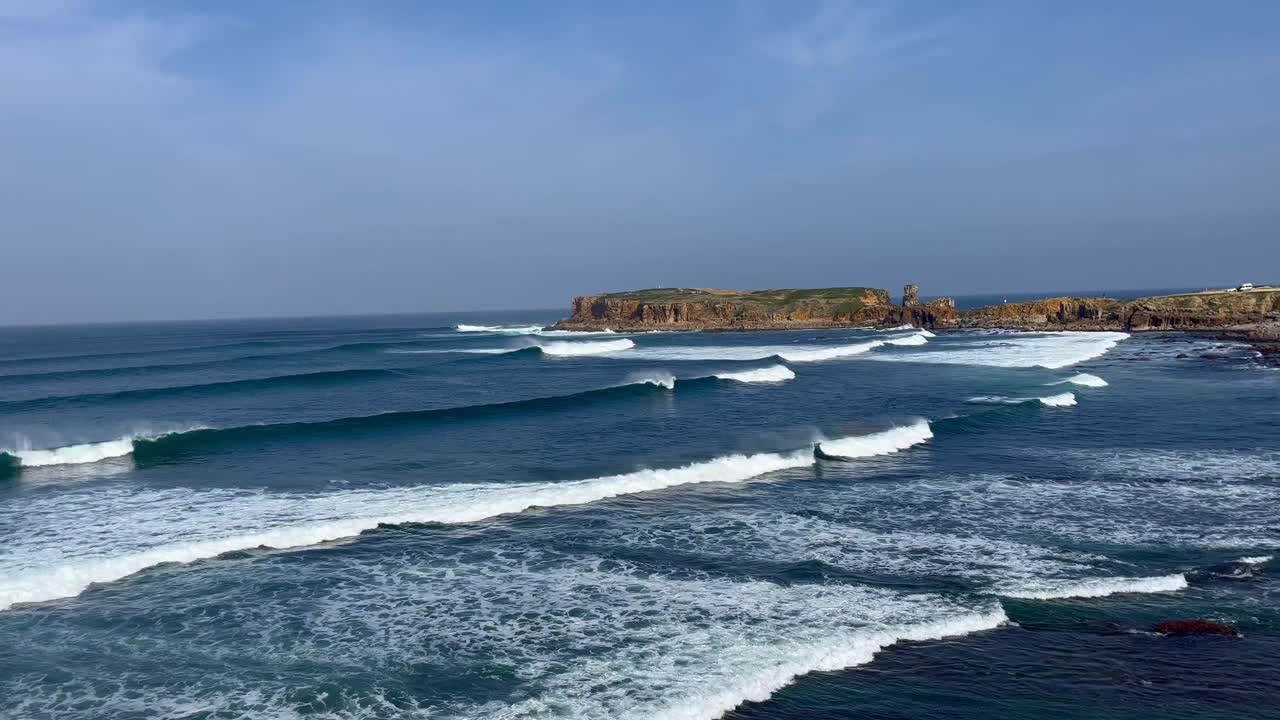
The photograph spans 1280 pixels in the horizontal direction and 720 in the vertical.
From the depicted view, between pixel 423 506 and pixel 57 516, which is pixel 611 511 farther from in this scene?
pixel 57 516

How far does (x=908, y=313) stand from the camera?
85.6 m

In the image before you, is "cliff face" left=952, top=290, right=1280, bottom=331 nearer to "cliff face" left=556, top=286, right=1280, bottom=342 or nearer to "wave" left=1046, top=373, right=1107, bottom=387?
"cliff face" left=556, top=286, right=1280, bottom=342

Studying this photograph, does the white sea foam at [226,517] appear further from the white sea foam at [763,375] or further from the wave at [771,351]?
the wave at [771,351]

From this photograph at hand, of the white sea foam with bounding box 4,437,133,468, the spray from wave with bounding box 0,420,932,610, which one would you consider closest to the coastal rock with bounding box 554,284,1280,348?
the spray from wave with bounding box 0,420,932,610

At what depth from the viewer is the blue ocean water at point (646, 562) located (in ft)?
28.7

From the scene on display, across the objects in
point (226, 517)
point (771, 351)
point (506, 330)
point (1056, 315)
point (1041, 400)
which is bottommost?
point (226, 517)

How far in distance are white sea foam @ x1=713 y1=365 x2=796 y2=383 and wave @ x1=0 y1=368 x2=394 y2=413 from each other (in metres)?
17.7

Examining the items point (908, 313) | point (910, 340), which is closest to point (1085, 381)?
point (910, 340)

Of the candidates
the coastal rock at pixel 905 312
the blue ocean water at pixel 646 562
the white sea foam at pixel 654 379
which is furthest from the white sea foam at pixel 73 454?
the coastal rock at pixel 905 312

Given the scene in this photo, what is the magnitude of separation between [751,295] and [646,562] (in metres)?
92.2

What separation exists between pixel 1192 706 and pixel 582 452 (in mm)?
15486

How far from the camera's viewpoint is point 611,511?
16000 mm

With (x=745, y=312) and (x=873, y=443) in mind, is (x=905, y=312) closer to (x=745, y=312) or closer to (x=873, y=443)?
(x=745, y=312)

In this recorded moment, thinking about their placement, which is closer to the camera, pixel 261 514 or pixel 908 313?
pixel 261 514
